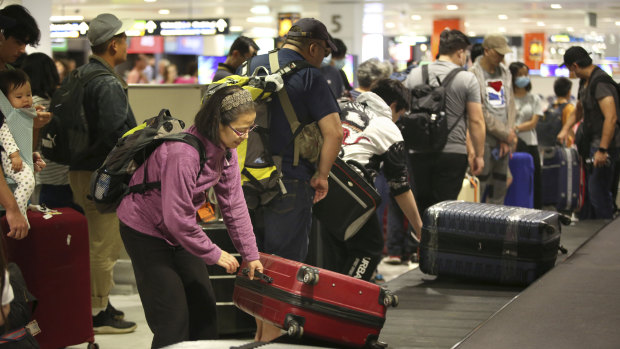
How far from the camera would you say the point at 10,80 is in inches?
163

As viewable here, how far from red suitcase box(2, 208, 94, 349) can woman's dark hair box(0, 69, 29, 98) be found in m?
0.61

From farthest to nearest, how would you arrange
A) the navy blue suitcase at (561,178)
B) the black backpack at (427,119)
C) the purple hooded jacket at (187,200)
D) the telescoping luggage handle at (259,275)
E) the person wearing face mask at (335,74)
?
the navy blue suitcase at (561,178) < the person wearing face mask at (335,74) < the black backpack at (427,119) < the telescoping luggage handle at (259,275) < the purple hooded jacket at (187,200)

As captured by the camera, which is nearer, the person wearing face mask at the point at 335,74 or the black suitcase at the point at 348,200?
the black suitcase at the point at 348,200

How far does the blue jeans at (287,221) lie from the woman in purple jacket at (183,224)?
704mm

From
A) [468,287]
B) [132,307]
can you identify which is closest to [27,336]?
[132,307]

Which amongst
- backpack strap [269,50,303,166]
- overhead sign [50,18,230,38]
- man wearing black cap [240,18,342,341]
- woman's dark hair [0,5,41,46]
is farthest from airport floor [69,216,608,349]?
overhead sign [50,18,230,38]

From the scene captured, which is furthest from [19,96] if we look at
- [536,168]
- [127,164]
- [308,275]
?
[536,168]

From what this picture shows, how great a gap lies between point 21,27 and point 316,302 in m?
2.32

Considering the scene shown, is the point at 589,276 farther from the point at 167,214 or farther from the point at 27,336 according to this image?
the point at 27,336

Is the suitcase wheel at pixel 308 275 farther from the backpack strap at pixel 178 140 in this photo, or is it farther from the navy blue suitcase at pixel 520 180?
the navy blue suitcase at pixel 520 180

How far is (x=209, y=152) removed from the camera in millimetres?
3309

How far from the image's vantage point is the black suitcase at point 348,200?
4.67 m

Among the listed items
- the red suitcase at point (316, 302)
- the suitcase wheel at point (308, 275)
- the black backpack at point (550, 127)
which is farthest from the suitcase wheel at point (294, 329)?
the black backpack at point (550, 127)

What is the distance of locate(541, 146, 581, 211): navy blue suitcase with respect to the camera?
9.75 meters
